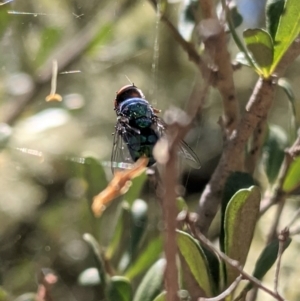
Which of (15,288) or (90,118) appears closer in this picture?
(15,288)

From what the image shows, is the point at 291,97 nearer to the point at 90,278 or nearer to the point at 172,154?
the point at 90,278

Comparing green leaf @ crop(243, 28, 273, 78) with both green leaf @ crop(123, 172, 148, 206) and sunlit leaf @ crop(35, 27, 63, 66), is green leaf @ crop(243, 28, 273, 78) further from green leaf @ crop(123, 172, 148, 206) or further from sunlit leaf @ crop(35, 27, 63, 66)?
sunlit leaf @ crop(35, 27, 63, 66)

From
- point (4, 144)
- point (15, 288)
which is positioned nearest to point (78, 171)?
point (4, 144)

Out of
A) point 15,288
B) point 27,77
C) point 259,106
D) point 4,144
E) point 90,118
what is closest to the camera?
point 259,106

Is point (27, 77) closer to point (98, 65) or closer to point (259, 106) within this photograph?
point (98, 65)

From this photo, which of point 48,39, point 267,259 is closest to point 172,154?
point 267,259

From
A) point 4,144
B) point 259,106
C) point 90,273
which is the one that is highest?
point 259,106

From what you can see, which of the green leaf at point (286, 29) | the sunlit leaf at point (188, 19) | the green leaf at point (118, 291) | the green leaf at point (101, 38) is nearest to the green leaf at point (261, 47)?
the green leaf at point (286, 29)
